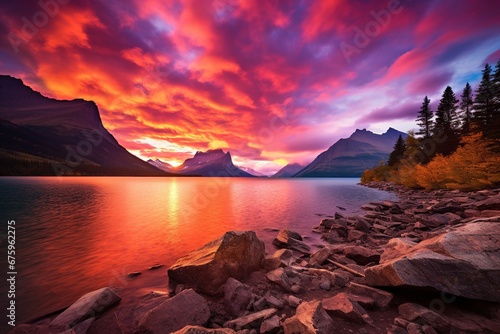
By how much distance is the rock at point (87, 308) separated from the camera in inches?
316

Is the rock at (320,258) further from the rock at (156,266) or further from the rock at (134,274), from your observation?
the rock at (134,274)

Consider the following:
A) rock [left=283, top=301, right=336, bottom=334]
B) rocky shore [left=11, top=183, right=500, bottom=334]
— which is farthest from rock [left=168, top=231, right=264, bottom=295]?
rock [left=283, top=301, right=336, bottom=334]

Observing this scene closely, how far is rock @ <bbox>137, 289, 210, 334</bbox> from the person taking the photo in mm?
6762

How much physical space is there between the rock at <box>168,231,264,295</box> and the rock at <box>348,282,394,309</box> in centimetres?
519

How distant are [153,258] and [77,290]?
5.16 metres

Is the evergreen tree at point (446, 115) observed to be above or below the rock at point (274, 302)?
above

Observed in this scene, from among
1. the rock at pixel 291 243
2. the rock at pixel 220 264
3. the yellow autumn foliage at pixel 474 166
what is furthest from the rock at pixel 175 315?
the yellow autumn foliage at pixel 474 166

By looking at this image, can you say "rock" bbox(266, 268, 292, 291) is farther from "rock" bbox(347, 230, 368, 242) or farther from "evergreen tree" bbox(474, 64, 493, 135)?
"evergreen tree" bbox(474, 64, 493, 135)

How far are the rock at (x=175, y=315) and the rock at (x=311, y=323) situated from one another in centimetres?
323

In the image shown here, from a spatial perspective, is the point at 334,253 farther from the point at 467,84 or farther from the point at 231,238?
the point at 467,84

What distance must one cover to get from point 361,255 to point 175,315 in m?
11.1

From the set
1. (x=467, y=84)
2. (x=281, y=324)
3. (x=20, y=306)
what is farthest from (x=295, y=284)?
(x=467, y=84)

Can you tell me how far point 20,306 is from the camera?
9.85 metres

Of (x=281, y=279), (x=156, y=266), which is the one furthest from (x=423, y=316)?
(x=156, y=266)
